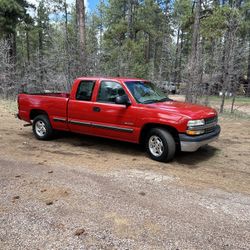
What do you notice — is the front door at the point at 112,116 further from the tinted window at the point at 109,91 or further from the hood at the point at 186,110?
the hood at the point at 186,110

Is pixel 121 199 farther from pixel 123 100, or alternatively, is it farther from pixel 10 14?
pixel 10 14

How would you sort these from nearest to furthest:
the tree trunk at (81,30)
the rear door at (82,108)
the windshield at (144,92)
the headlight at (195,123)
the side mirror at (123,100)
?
the headlight at (195,123), the side mirror at (123,100), the windshield at (144,92), the rear door at (82,108), the tree trunk at (81,30)

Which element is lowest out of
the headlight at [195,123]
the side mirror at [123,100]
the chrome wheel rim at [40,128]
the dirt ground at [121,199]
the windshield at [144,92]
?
the dirt ground at [121,199]

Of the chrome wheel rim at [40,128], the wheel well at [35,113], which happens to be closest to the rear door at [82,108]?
the chrome wheel rim at [40,128]

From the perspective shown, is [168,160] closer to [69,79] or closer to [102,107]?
[102,107]

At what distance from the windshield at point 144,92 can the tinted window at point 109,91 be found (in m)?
0.21

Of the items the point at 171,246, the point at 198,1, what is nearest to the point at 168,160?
the point at 171,246

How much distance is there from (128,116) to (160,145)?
0.90 m

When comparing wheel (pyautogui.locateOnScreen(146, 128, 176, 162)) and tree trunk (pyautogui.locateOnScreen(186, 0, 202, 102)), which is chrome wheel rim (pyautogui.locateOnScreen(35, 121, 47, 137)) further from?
tree trunk (pyautogui.locateOnScreen(186, 0, 202, 102))

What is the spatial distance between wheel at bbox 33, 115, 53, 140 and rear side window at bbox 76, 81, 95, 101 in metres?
1.19

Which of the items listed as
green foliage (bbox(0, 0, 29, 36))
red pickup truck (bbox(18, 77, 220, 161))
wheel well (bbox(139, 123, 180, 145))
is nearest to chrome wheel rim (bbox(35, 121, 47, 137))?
red pickup truck (bbox(18, 77, 220, 161))

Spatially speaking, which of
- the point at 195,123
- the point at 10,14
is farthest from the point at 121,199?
the point at 10,14

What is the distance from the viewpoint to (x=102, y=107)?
20.4 feet

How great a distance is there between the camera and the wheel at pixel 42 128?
7.22 m
